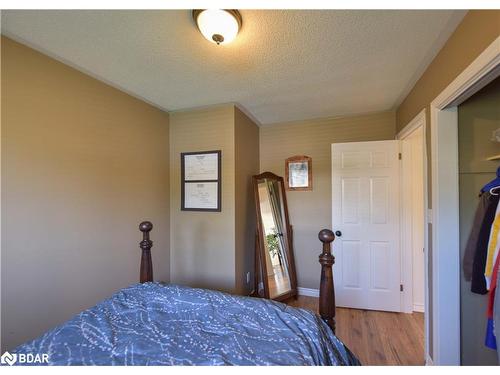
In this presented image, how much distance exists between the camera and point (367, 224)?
2650mm

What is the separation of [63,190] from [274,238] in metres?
2.22

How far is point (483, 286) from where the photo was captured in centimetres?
135

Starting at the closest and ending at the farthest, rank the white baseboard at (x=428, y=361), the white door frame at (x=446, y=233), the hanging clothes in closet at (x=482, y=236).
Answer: the hanging clothes in closet at (x=482, y=236) < the white door frame at (x=446, y=233) < the white baseboard at (x=428, y=361)

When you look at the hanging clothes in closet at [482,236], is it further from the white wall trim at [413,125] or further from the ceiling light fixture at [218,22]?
the ceiling light fixture at [218,22]

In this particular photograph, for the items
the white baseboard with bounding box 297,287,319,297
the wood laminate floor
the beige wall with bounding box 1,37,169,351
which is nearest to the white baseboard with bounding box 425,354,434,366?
the wood laminate floor

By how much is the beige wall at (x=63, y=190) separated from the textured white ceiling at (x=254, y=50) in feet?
0.75

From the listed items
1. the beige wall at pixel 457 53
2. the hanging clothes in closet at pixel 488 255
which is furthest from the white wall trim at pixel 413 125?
the hanging clothes in closet at pixel 488 255

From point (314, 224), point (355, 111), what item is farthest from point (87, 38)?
point (314, 224)

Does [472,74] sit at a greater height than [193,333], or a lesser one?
greater

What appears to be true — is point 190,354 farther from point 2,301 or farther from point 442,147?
point 442,147

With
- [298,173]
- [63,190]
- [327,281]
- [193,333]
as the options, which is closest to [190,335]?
[193,333]

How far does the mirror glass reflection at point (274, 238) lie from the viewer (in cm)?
277

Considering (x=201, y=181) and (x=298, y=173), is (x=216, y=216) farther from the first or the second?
(x=298, y=173)
